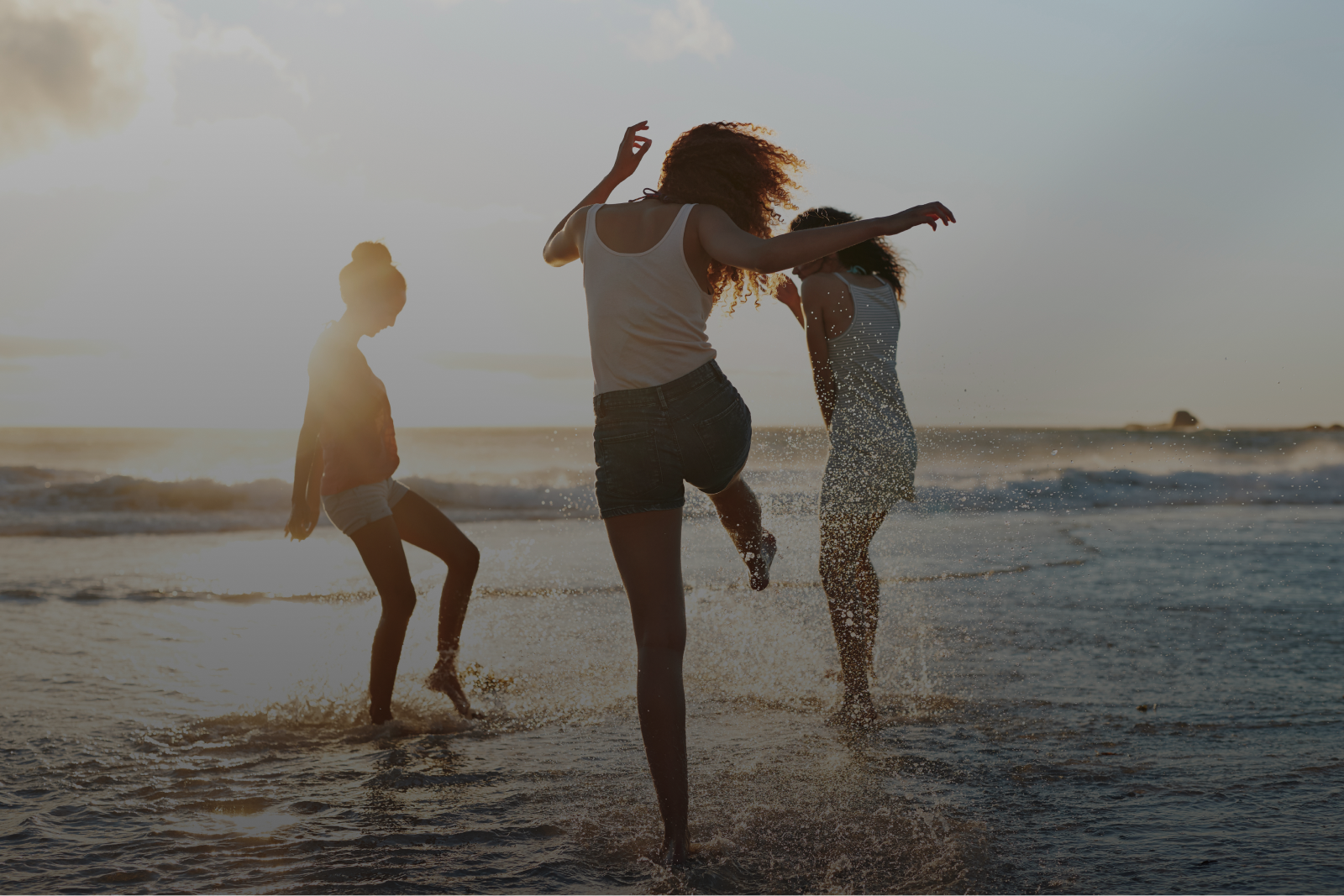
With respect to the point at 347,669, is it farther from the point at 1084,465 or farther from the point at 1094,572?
the point at 1084,465

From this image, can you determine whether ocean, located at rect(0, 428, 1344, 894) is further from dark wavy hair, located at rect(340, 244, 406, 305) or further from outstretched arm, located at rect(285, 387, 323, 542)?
dark wavy hair, located at rect(340, 244, 406, 305)

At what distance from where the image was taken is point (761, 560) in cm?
316

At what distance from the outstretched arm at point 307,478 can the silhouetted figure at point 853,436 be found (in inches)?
78.6

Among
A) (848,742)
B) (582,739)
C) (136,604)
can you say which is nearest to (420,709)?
(582,739)

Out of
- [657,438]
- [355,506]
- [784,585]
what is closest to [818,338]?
[657,438]

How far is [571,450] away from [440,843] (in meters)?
38.8

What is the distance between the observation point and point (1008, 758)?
130 inches

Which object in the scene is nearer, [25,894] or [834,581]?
[25,894]

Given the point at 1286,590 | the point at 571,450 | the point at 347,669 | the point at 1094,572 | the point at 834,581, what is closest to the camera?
the point at 834,581

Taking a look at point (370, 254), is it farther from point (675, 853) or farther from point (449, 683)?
point (675, 853)

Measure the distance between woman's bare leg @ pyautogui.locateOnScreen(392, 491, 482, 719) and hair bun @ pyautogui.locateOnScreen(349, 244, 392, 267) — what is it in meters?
1.03

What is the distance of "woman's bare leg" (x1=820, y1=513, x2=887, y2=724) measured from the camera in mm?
3822

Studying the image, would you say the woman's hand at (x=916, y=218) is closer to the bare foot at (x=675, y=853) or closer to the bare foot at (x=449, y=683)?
the bare foot at (x=675, y=853)

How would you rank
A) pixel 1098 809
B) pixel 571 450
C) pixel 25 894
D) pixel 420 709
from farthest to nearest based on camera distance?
pixel 571 450, pixel 420 709, pixel 1098 809, pixel 25 894
